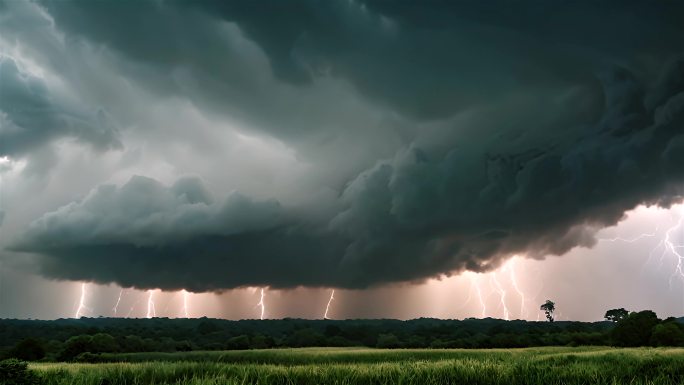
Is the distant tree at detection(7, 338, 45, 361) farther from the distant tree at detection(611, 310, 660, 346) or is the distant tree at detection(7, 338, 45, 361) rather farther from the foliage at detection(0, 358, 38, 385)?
the distant tree at detection(611, 310, 660, 346)

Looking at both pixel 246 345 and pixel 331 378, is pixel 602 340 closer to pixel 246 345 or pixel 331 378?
pixel 246 345

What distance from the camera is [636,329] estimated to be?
8588cm

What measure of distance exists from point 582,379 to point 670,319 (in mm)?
89632

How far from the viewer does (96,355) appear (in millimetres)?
73750

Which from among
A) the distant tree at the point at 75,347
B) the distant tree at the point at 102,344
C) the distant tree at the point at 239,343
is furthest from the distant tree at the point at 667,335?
the distant tree at the point at 75,347

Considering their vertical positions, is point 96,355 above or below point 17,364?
below

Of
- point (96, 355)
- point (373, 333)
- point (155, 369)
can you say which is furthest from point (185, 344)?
point (155, 369)

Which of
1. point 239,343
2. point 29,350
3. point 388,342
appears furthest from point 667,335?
point 29,350

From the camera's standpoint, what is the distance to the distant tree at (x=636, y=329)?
85.2 meters

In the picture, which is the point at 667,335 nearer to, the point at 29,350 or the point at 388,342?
the point at 388,342

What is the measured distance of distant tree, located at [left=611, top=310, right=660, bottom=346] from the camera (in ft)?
280

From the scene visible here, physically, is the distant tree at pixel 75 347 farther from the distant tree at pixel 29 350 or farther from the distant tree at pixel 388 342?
the distant tree at pixel 388 342

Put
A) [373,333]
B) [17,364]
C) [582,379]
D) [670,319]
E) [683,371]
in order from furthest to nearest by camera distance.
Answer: [373,333]
[670,319]
[683,371]
[582,379]
[17,364]

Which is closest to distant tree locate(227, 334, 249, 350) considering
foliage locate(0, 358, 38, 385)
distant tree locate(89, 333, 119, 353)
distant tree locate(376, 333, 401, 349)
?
distant tree locate(89, 333, 119, 353)
